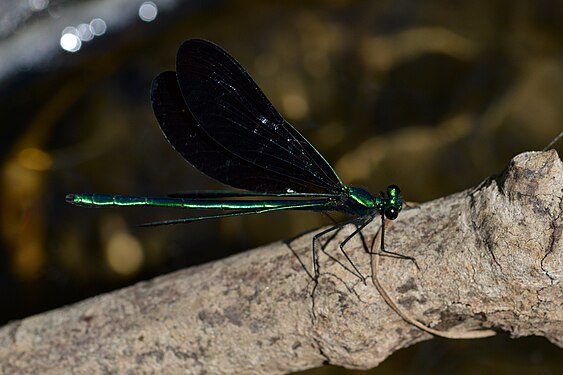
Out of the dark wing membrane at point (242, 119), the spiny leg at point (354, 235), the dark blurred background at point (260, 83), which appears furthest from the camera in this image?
the dark blurred background at point (260, 83)

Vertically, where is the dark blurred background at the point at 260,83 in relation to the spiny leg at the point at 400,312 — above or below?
above

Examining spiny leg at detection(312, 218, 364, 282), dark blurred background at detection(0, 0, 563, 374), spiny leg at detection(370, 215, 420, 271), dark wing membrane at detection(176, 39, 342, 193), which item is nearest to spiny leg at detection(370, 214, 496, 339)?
spiny leg at detection(370, 215, 420, 271)

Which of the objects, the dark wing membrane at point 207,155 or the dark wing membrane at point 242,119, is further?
the dark wing membrane at point 207,155

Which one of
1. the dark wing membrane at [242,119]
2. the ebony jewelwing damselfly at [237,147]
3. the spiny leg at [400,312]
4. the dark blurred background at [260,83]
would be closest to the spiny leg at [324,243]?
the ebony jewelwing damselfly at [237,147]

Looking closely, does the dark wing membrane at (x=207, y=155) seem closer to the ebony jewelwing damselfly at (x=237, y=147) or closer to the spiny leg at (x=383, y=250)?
the ebony jewelwing damselfly at (x=237, y=147)

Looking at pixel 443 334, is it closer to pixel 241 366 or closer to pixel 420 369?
pixel 241 366

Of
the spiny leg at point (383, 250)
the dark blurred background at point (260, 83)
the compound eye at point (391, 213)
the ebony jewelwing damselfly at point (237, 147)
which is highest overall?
the dark blurred background at point (260, 83)

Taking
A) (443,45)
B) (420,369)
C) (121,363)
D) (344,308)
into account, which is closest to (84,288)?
(121,363)

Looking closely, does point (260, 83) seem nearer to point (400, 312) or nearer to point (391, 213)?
point (391, 213)
